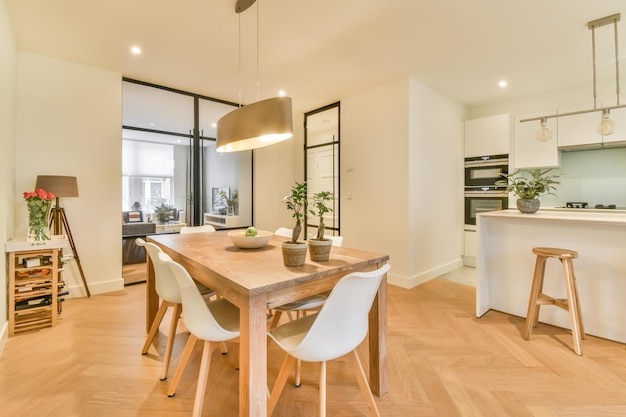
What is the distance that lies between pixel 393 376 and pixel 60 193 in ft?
11.6

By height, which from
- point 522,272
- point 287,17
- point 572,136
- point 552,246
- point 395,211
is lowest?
point 522,272

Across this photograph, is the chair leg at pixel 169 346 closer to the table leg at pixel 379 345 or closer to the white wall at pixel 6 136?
the table leg at pixel 379 345

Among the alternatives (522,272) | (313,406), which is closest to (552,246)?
(522,272)

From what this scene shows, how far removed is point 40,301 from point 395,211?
382cm

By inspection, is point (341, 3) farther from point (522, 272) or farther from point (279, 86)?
point (522, 272)

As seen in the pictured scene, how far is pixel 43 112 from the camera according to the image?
308 centimetres

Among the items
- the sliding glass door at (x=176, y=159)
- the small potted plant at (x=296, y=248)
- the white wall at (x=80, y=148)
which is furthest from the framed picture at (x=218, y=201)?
the small potted plant at (x=296, y=248)

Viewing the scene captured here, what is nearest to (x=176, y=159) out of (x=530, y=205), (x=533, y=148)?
(x=530, y=205)

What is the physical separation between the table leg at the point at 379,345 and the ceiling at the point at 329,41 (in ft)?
7.51

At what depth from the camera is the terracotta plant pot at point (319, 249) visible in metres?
1.54

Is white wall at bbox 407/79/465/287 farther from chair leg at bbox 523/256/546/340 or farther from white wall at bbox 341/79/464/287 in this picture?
chair leg at bbox 523/256/546/340

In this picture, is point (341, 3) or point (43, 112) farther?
point (43, 112)

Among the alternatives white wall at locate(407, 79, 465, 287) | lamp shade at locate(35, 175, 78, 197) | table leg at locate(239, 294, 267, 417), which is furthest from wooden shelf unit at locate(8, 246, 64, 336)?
white wall at locate(407, 79, 465, 287)

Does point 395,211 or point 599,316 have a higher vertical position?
point 395,211
